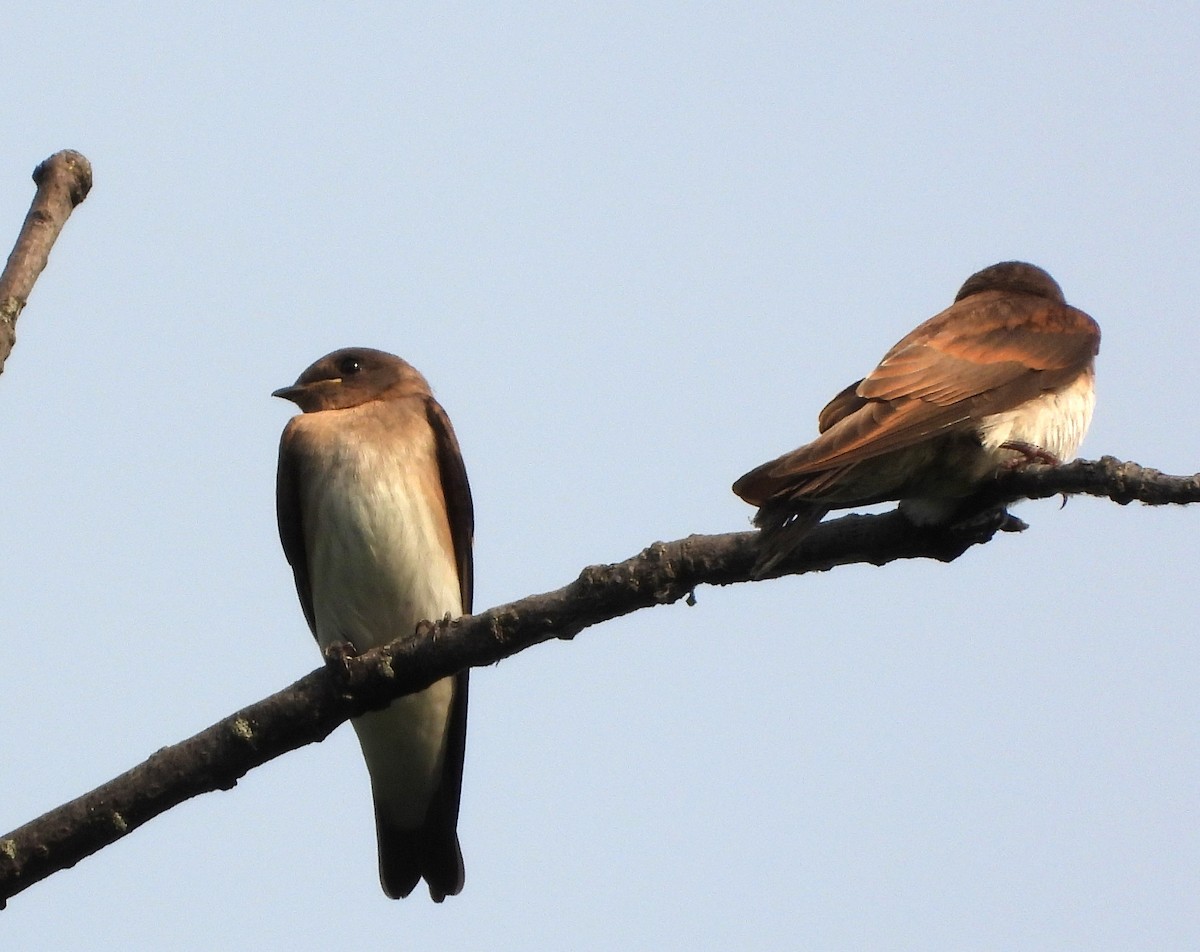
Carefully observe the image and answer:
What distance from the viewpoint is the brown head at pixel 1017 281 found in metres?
8.52

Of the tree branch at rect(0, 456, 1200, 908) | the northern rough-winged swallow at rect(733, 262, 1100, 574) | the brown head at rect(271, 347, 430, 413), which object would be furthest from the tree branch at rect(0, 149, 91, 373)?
the brown head at rect(271, 347, 430, 413)

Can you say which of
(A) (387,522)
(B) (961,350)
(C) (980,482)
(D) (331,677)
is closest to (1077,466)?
(C) (980,482)

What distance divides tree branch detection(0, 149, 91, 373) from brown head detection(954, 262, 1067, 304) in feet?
16.5

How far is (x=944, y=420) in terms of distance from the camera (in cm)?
586

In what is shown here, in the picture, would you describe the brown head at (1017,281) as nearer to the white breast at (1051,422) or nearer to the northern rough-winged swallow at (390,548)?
the white breast at (1051,422)

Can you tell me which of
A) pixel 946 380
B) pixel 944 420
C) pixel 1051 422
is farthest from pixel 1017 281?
pixel 944 420

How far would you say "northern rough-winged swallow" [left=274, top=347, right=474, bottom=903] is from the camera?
8242mm

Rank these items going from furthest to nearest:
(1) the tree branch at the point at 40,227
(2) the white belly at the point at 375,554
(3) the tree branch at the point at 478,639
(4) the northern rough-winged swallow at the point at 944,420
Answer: (2) the white belly at the point at 375,554 < (4) the northern rough-winged swallow at the point at 944,420 < (3) the tree branch at the point at 478,639 < (1) the tree branch at the point at 40,227

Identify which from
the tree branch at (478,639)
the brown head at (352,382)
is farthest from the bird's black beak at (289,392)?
the tree branch at (478,639)

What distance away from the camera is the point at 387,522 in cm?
823

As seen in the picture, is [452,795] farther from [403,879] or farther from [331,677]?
[331,677]

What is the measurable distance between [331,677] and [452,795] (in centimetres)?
371

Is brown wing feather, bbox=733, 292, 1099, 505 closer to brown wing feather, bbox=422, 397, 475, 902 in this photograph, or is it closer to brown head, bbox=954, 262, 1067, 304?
brown head, bbox=954, 262, 1067, 304

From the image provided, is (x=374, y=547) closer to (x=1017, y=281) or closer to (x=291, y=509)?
(x=291, y=509)
